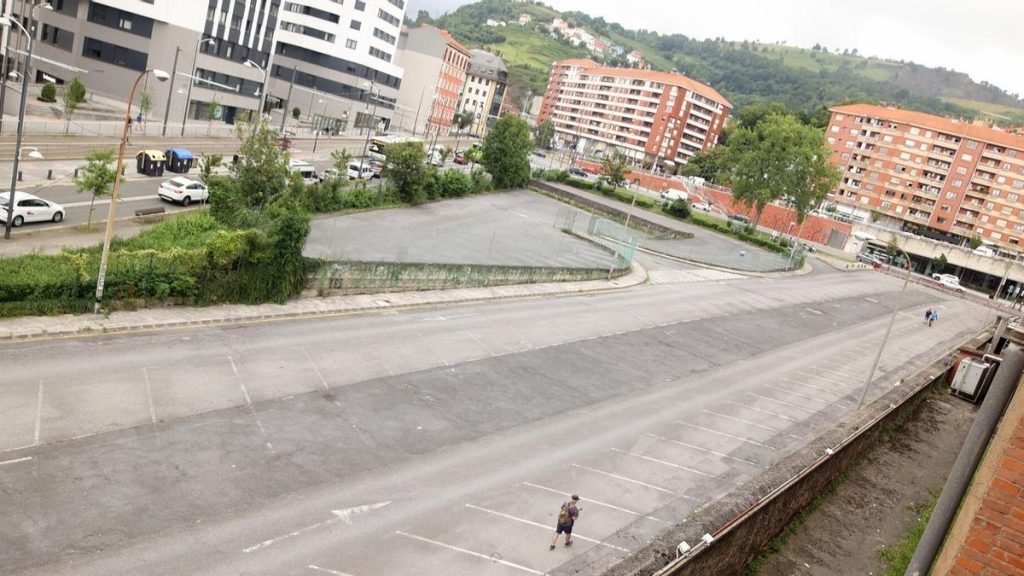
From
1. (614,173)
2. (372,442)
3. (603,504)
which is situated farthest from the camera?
(614,173)

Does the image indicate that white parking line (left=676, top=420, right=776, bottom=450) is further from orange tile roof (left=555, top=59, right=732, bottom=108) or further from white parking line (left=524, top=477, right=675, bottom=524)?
orange tile roof (left=555, top=59, right=732, bottom=108)

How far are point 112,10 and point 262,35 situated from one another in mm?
18147

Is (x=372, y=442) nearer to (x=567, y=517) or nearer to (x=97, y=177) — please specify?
(x=567, y=517)

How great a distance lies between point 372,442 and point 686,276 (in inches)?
1644

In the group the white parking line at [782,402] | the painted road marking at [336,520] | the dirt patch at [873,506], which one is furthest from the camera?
the white parking line at [782,402]

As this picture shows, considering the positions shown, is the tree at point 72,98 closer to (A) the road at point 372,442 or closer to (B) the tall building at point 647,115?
(A) the road at point 372,442

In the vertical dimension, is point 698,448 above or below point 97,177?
below

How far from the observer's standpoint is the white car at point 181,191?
139 feet

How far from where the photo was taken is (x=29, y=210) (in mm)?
32844

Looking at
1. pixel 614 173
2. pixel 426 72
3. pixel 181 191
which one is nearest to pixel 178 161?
pixel 181 191

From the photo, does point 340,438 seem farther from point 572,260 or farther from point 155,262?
point 572,260

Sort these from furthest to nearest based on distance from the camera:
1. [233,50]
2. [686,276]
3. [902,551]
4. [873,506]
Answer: [233,50]
[686,276]
[873,506]
[902,551]

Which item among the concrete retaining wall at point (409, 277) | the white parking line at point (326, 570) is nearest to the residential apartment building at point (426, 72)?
the concrete retaining wall at point (409, 277)

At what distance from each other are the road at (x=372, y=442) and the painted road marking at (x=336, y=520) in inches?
1.8
